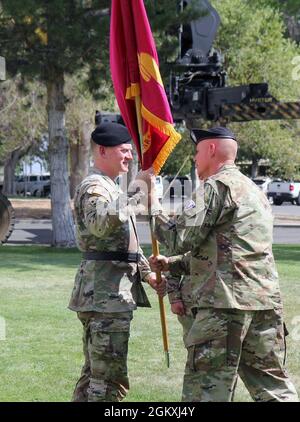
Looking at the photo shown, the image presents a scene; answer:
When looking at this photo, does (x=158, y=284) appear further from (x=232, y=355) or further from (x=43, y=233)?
(x=43, y=233)

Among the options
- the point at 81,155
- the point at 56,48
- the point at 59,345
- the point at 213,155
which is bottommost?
the point at 59,345

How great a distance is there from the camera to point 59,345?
7855 mm

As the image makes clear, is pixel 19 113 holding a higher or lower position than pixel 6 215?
higher

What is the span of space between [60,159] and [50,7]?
347cm

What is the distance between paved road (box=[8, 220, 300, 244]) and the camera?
68.9ft

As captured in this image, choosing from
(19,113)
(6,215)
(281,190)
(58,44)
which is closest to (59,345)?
(6,215)

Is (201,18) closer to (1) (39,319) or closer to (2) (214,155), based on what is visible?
(1) (39,319)

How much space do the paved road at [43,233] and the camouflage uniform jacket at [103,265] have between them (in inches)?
581

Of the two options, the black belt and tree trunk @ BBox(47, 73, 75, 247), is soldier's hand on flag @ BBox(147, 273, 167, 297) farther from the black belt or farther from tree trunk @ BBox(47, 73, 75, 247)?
tree trunk @ BBox(47, 73, 75, 247)

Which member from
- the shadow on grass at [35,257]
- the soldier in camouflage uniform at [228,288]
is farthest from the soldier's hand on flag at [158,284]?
the shadow on grass at [35,257]

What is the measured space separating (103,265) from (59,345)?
10.3 ft

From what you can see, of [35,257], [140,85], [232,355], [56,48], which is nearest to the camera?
[232,355]

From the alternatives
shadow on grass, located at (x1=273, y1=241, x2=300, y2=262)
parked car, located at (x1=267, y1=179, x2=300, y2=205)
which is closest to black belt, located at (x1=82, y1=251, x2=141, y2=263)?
shadow on grass, located at (x1=273, y1=241, x2=300, y2=262)

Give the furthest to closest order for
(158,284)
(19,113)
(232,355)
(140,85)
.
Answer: (19,113) < (140,85) < (158,284) < (232,355)
